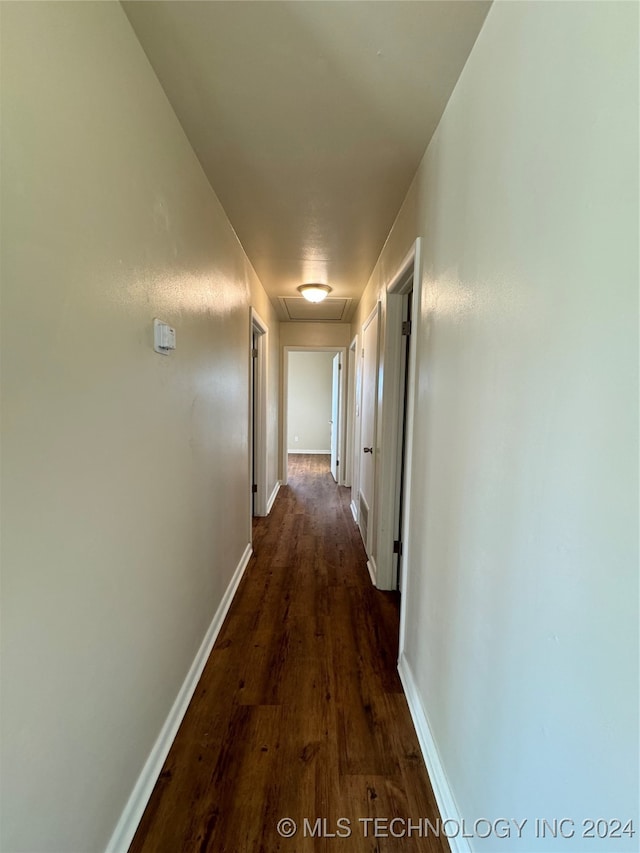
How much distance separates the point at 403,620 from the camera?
1.79 metres

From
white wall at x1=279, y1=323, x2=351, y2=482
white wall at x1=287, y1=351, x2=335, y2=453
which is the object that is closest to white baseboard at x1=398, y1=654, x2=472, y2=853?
white wall at x1=279, y1=323, x2=351, y2=482

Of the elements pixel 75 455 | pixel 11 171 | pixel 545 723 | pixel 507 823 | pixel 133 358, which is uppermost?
pixel 11 171

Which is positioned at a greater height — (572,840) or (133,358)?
(133,358)

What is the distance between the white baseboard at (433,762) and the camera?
1.09 metres

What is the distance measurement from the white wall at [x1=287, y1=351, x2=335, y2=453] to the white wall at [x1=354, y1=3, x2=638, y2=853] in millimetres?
6671

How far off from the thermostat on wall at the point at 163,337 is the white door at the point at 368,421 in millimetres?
1769

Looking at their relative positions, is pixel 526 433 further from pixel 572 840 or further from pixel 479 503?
pixel 572 840

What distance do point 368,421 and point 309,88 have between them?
2.31 meters

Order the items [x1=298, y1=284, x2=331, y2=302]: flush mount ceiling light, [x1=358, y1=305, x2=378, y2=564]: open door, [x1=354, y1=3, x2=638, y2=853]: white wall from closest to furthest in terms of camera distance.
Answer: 1. [x1=354, y1=3, x2=638, y2=853]: white wall
2. [x1=358, y1=305, x2=378, y2=564]: open door
3. [x1=298, y1=284, x2=331, y2=302]: flush mount ceiling light

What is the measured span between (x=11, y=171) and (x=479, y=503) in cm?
123

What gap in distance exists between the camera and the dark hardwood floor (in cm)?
115

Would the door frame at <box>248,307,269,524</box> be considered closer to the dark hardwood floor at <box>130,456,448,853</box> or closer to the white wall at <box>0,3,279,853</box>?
the dark hardwood floor at <box>130,456,448,853</box>

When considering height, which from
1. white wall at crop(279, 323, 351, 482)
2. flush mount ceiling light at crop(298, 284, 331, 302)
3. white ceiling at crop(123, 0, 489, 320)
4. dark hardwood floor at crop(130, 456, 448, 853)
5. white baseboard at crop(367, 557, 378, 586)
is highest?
white ceiling at crop(123, 0, 489, 320)

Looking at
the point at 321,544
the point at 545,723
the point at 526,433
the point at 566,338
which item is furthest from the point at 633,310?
the point at 321,544
